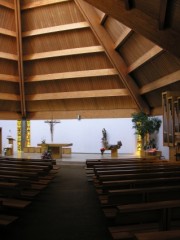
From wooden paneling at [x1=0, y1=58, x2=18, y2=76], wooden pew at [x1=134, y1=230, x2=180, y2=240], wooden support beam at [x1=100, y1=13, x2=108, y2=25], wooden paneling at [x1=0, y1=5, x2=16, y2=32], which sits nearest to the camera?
wooden pew at [x1=134, y1=230, x2=180, y2=240]

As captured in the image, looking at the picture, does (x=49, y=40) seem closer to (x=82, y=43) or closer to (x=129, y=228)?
(x=82, y=43)

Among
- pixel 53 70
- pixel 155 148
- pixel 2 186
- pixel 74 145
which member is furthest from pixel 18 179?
pixel 74 145

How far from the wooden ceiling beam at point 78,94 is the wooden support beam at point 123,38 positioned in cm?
234

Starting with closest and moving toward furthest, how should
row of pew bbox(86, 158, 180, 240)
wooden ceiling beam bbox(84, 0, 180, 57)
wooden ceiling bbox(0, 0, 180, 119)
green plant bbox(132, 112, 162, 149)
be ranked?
row of pew bbox(86, 158, 180, 240) < wooden ceiling beam bbox(84, 0, 180, 57) < wooden ceiling bbox(0, 0, 180, 119) < green plant bbox(132, 112, 162, 149)

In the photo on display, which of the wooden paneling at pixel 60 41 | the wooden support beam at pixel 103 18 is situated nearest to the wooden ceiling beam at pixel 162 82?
the wooden paneling at pixel 60 41

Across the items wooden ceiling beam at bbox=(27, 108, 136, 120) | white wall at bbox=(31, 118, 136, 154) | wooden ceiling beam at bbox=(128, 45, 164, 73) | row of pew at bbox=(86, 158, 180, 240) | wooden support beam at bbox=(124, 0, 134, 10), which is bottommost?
row of pew at bbox=(86, 158, 180, 240)

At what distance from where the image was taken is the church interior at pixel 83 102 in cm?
447

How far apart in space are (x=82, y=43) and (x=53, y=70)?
6.59 feet

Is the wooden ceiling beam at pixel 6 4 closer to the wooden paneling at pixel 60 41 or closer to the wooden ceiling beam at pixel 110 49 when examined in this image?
the wooden paneling at pixel 60 41

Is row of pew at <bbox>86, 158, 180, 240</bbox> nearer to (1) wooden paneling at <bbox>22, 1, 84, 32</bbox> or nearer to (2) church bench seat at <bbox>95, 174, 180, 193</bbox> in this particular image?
(2) church bench seat at <bbox>95, 174, 180, 193</bbox>

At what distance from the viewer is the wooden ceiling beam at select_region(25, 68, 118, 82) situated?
12016 mm

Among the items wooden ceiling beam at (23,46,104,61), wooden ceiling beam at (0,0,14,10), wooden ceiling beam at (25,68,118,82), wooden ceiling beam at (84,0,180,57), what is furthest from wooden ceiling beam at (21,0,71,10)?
wooden ceiling beam at (84,0,180,57)

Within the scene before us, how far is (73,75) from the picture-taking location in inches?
493

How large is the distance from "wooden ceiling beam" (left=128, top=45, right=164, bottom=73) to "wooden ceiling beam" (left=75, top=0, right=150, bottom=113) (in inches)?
15.9
